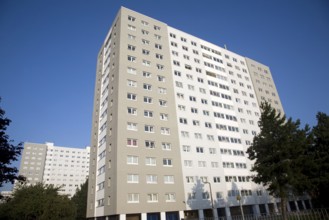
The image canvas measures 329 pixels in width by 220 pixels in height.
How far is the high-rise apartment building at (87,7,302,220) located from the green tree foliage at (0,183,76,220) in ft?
20.1

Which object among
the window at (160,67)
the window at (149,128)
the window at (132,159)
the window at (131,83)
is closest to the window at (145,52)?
the window at (160,67)

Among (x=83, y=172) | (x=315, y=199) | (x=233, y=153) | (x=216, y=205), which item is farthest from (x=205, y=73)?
(x=83, y=172)

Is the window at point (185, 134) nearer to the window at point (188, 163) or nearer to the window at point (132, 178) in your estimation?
the window at point (188, 163)

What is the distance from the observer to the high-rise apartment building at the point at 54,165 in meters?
157

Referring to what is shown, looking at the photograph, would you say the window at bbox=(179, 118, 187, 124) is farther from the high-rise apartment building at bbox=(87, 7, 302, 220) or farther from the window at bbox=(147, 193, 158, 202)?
the window at bbox=(147, 193, 158, 202)

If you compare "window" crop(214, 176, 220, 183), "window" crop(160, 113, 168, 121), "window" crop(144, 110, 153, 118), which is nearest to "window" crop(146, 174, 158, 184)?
"window" crop(144, 110, 153, 118)

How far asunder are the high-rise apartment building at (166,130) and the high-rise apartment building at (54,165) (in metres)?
123

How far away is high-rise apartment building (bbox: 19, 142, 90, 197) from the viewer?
15675 cm

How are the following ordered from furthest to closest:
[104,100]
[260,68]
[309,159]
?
[260,68] → [104,100] → [309,159]

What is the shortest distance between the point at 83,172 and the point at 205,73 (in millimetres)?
138595

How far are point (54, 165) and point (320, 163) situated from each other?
165803 mm

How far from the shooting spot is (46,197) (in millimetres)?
39281

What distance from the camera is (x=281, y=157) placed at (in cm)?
3117

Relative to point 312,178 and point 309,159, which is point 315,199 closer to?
point 312,178
